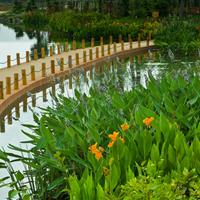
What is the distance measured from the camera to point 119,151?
5805 mm

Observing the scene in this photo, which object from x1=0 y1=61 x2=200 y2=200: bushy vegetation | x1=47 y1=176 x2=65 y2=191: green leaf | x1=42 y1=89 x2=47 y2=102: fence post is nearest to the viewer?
x1=0 y1=61 x2=200 y2=200: bushy vegetation

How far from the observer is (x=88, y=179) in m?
5.05

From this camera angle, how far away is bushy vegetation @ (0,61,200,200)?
4992 millimetres

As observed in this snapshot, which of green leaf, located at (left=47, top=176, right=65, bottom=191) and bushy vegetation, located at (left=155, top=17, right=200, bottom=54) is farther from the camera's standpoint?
bushy vegetation, located at (left=155, top=17, right=200, bottom=54)

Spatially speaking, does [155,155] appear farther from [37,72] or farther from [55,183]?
[37,72]

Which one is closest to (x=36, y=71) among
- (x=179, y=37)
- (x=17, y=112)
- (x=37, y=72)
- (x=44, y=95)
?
(x=37, y=72)

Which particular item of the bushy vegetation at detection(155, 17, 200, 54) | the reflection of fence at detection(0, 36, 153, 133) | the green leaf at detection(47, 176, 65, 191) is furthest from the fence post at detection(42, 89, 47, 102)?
the bushy vegetation at detection(155, 17, 200, 54)

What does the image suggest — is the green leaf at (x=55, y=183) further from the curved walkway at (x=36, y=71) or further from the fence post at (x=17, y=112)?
the curved walkway at (x=36, y=71)

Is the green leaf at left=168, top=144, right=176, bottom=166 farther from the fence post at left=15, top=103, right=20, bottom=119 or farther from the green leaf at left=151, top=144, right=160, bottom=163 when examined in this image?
the fence post at left=15, top=103, right=20, bottom=119

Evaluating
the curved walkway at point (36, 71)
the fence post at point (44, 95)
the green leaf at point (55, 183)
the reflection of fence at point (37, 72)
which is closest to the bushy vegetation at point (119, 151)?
the green leaf at point (55, 183)

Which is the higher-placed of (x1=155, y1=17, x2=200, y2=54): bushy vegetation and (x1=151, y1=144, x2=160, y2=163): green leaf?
(x1=151, y1=144, x2=160, y2=163): green leaf

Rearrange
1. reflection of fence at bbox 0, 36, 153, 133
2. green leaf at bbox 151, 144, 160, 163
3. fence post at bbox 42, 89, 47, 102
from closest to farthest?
green leaf at bbox 151, 144, 160, 163, reflection of fence at bbox 0, 36, 153, 133, fence post at bbox 42, 89, 47, 102

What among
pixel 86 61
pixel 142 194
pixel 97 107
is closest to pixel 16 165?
pixel 97 107

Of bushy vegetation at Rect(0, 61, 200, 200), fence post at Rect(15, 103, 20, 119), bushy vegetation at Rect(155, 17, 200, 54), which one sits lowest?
bushy vegetation at Rect(155, 17, 200, 54)
